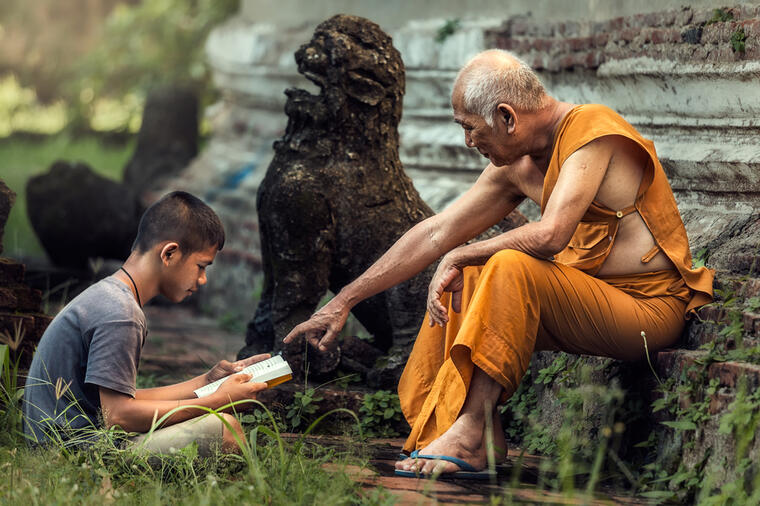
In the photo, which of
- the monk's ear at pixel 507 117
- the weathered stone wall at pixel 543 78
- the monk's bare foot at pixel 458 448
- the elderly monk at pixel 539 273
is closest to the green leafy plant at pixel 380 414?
the elderly monk at pixel 539 273

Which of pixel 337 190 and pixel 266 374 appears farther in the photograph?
pixel 337 190

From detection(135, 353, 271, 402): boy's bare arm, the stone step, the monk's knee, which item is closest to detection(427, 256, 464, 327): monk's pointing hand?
the monk's knee

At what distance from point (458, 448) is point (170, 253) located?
3.59 feet

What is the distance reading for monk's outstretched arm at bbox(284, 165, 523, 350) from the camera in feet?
13.1

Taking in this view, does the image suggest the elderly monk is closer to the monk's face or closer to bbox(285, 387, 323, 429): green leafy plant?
the monk's face

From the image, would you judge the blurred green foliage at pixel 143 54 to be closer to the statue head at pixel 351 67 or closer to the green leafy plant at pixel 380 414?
the statue head at pixel 351 67

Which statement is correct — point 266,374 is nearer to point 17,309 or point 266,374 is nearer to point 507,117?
point 507,117

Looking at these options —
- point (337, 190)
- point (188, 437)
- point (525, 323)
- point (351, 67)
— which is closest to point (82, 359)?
point (188, 437)

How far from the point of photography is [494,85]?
353 centimetres

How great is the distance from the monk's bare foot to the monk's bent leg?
6 centimetres

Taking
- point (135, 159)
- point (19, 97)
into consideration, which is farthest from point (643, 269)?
point (19, 97)

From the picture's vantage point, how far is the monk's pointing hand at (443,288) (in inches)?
140

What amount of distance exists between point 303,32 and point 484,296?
17.5 feet

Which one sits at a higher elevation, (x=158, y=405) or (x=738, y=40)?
(x=738, y=40)
